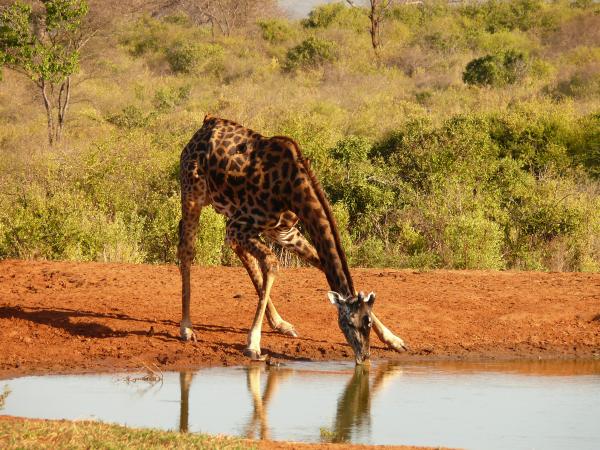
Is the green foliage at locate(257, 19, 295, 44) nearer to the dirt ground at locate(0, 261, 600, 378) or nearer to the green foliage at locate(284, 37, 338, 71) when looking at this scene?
the green foliage at locate(284, 37, 338, 71)

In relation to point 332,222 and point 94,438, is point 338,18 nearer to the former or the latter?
point 332,222

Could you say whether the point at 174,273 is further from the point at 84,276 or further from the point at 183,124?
the point at 183,124

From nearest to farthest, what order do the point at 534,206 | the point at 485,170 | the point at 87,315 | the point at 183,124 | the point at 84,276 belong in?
the point at 87,315 → the point at 84,276 → the point at 534,206 → the point at 485,170 → the point at 183,124

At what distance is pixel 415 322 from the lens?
38.3 feet

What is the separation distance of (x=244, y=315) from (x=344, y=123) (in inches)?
765

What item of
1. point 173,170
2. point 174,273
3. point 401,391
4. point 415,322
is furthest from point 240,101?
point 401,391

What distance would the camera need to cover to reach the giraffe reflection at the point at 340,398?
7.57 m

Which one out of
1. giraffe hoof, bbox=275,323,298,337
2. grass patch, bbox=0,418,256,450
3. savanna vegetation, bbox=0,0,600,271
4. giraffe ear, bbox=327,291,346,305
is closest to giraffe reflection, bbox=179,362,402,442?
giraffe ear, bbox=327,291,346,305

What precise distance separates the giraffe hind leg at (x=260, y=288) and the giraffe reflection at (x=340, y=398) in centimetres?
104

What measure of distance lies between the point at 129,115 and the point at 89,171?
15.6m

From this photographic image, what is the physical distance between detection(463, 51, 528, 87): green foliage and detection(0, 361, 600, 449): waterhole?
3002cm

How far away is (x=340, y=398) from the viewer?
8672 mm

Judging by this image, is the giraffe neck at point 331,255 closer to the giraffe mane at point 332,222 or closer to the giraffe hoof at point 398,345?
the giraffe mane at point 332,222

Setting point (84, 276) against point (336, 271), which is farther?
point (84, 276)
